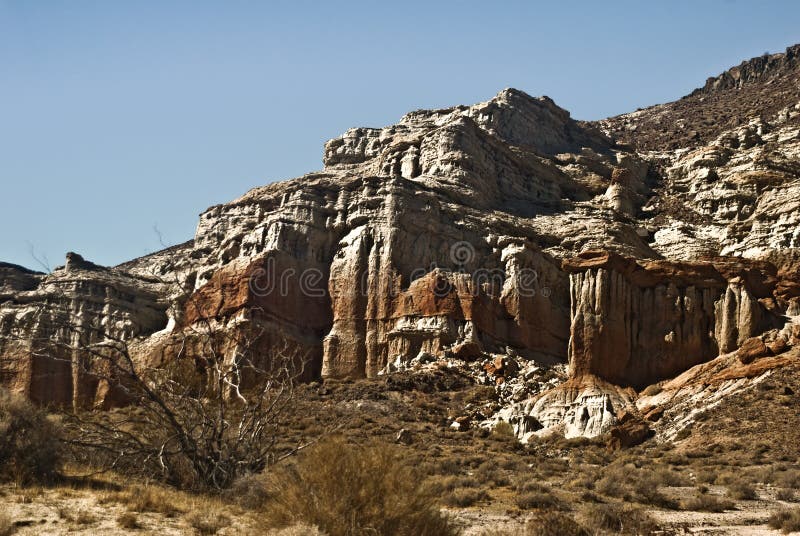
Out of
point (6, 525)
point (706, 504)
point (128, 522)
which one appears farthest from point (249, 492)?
point (706, 504)

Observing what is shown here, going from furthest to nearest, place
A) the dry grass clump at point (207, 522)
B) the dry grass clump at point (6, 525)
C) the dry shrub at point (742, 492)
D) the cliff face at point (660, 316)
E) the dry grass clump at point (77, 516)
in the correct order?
the cliff face at point (660, 316) < the dry shrub at point (742, 492) < the dry grass clump at point (207, 522) < the dry grass clump at point (77, 516) < the dry grass clump at point (6, 525)

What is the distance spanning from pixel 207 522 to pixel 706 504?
1350 centimetres

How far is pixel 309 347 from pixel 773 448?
101 ft

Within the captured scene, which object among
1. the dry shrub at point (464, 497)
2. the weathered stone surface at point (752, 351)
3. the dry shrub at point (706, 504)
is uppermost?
the weathered stone surface at point (752, 351)

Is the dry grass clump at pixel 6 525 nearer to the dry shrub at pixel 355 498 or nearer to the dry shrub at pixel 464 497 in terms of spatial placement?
the dry shrub at pixel 355 498

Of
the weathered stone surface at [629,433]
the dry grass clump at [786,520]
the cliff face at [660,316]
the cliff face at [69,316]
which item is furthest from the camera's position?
the cliff face at [69,316]

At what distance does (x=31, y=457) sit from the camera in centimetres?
1870

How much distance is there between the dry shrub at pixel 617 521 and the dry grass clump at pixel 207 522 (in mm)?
7250

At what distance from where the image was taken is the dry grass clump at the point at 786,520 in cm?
1867

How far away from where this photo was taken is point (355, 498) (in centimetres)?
1409

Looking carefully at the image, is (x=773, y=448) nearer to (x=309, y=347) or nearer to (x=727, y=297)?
(x=727, y=297)

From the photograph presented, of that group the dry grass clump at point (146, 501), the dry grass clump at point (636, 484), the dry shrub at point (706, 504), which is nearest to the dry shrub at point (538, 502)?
the dry grass clump at point (636, 484)

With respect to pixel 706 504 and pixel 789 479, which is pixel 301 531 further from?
pixel 789 479

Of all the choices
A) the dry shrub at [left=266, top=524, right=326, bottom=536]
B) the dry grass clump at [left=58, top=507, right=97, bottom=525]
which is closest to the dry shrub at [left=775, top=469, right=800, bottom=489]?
the dry shrub at [left=266, top=524, right=326, bottom=536]
